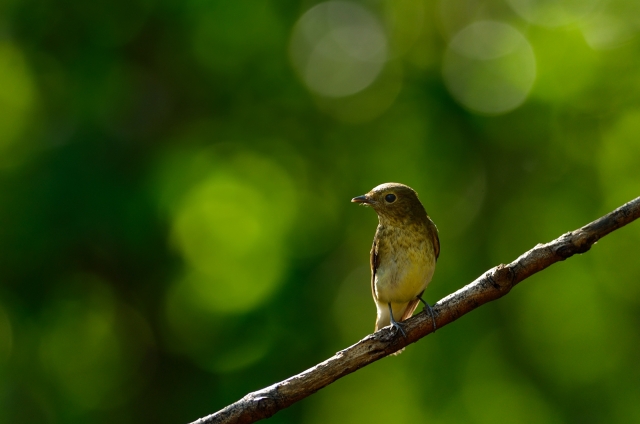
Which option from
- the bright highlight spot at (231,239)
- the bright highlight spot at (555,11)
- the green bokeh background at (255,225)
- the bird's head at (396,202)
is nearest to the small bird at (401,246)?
the bird's head at (396,202)

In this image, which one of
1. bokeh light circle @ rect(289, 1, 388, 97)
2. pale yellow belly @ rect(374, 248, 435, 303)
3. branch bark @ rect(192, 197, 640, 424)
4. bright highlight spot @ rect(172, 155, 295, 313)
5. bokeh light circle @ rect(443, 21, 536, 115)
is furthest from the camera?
bokeh light circle @ rect(289, 1, 388, 97)

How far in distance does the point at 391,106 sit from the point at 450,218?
10.6 feet

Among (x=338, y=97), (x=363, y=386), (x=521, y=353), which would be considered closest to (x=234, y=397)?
(x=363, y=386)

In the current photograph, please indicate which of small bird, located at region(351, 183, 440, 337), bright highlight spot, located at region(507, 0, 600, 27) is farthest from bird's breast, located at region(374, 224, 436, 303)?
bright highlight spot, located at region(507, 0, 600, 27)

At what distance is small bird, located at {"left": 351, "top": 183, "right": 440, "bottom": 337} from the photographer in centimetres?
580

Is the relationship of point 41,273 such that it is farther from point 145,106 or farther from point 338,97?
point 338,97

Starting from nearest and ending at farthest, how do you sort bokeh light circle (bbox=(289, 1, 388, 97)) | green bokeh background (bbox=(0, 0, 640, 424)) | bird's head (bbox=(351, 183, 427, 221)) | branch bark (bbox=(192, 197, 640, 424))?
branch bark (bbox=(192, 197, 640, 424)) < bird's head (bbox=(351, 183, 427, 221)) < green bokeh background (bbox=(0, 0, 640, 424)) < bokeh light circle (bbox=(289, 1, 388, 97))

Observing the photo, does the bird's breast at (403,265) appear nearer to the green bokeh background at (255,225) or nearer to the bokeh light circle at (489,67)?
the green bokeh background at (255,225)

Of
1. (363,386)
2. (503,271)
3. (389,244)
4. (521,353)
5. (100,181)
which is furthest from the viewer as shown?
(363,386)

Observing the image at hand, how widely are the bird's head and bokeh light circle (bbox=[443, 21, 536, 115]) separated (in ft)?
28.7

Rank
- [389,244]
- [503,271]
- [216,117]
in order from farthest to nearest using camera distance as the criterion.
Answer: [216,117] < [389,244] < [503,271]

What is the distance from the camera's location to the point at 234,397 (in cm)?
1201

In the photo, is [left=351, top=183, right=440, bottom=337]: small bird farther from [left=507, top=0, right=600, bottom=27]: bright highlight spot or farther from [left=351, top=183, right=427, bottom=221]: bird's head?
[left=507, top=0, right=600, bottom=27]: bright highlight spot

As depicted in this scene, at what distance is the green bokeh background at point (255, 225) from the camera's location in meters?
12.4
